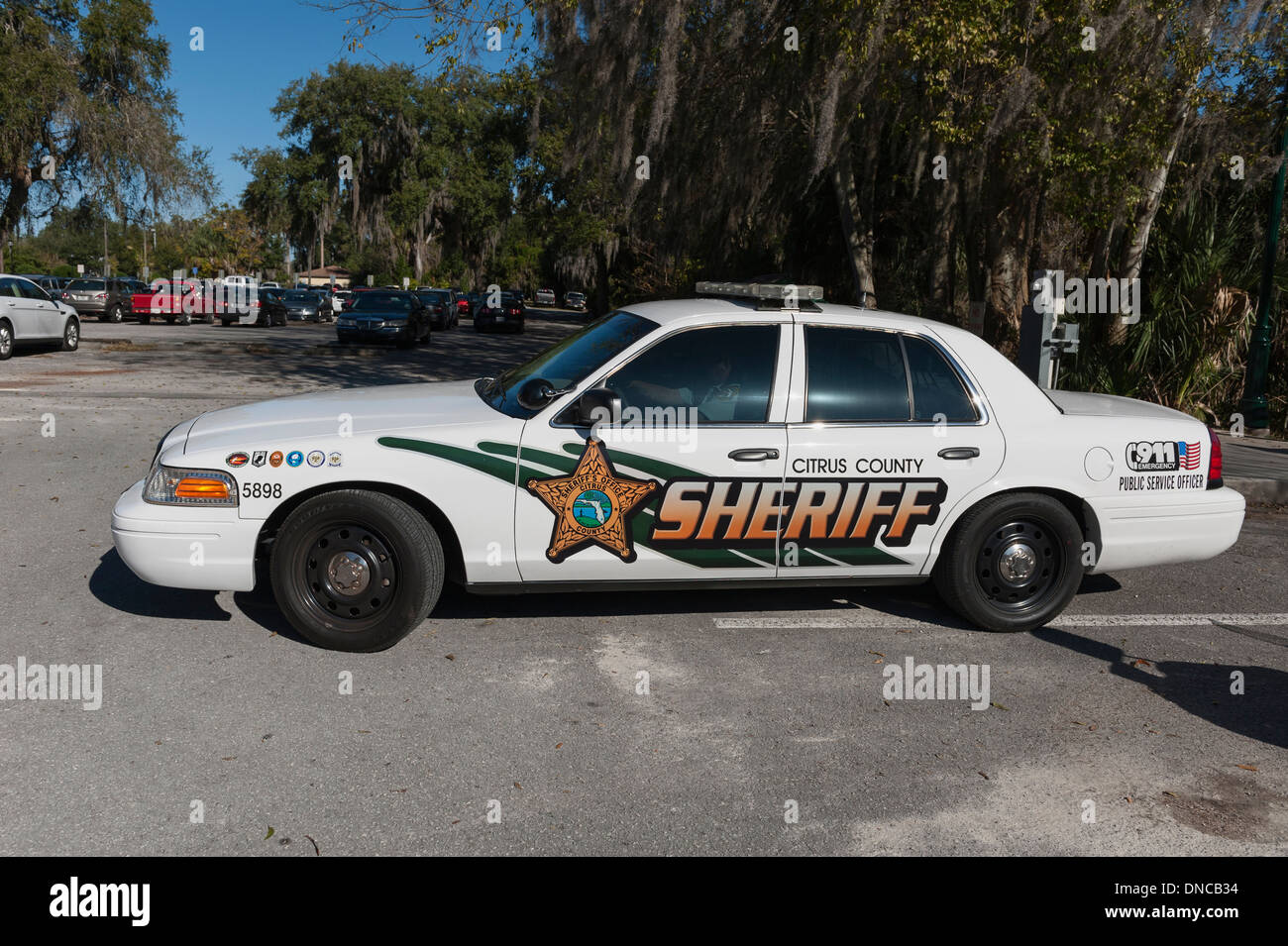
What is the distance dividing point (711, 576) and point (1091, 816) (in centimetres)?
210

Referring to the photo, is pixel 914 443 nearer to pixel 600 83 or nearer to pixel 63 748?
pixel 63 748

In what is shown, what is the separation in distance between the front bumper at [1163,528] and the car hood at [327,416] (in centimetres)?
324

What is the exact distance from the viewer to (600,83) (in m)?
15.3

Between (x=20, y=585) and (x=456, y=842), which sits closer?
(x=456, y=842)

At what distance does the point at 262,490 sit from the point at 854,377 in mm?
2918

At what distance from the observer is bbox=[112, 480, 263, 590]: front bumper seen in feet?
16.4

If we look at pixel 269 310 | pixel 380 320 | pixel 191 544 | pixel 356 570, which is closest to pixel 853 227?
pixel 356 570

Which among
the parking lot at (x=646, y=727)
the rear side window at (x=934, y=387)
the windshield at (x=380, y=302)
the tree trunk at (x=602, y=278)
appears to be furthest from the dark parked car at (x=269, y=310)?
the rear side window at (x=934, y=387)

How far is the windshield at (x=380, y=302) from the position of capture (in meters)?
29.0

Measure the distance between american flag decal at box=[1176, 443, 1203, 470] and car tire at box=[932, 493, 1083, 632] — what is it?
708 millimetres

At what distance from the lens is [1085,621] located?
597cm

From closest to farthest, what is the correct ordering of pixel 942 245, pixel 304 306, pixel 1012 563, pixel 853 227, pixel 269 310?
1. pixel 1012 563
2. pixel 942 245
3. pixel 853 227
4. pixel 269 310
5. pixel 304 306

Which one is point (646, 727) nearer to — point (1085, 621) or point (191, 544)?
point (191, 544)

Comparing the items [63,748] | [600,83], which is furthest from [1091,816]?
[600,83]
